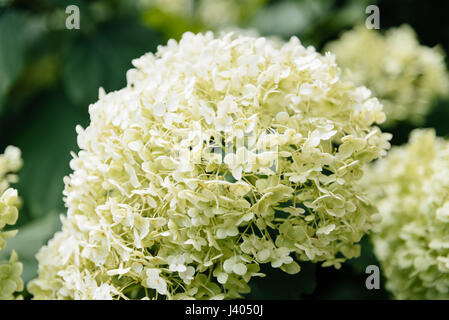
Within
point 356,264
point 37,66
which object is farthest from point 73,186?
point 37,66

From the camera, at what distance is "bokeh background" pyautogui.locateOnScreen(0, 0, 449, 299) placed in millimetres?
1410

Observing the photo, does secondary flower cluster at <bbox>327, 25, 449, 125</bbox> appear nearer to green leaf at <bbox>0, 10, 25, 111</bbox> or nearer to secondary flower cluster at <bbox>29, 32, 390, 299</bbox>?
secondary flower cluster at <bbox>29, 32, 390, 299</bbox>

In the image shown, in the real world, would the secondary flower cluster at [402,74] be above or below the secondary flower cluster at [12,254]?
above

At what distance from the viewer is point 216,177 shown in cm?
67

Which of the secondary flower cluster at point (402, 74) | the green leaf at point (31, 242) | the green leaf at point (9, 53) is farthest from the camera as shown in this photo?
the secondary flower cluster at point (402, 74)

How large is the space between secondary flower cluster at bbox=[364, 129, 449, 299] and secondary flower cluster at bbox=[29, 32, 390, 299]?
0.14 m

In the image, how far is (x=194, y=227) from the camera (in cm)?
70

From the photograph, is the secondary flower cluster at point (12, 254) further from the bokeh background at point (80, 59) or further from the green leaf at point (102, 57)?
the green leaf at point (102, 57)

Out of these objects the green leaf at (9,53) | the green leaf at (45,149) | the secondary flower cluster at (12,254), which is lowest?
the secondary flower cluster at (12,254)

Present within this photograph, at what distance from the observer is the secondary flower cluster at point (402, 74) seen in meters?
1.58

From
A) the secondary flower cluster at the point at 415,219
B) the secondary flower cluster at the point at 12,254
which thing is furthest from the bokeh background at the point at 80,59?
the secondary flower cluster at the point at 12,254

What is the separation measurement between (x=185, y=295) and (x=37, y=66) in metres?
1.25

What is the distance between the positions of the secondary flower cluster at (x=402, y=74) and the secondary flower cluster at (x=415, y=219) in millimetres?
456

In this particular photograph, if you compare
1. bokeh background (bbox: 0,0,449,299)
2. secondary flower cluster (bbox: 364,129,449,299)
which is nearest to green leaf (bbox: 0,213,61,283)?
bokeh background (bbox: 0,0,449,299)
